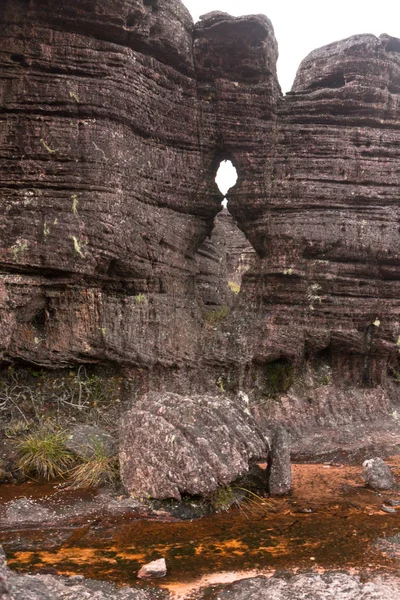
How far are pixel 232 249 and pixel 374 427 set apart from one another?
13399mm

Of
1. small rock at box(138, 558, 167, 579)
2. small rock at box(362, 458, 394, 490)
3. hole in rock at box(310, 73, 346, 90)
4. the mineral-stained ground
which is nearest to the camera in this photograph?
small rock at box(138, 558, 167, 579)

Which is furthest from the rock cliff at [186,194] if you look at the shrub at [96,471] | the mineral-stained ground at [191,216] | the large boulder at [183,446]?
the large boulder at [183,446]

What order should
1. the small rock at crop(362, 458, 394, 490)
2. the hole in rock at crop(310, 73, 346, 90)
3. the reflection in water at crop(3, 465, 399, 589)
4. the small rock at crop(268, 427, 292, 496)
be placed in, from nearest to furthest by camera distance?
the reflection in water at crop(3, 465, 399, 589) < the small rock at crop(268, 427, 292, 496) < the small rock at crop(362, 458, 394, 490) < the hole in rock at crop(310, 73, 346, 90)

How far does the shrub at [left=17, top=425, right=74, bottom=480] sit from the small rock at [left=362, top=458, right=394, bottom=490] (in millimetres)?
4657

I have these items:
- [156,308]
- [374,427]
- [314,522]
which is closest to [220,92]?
[156,308]

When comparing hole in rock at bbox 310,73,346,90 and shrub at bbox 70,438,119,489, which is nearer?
shrub at bbox 70,438,119,489

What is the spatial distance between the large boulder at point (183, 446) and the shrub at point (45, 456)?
125 cm

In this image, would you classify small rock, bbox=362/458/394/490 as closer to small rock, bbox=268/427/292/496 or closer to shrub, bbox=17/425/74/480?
small rock, bbox=268/427/292/496

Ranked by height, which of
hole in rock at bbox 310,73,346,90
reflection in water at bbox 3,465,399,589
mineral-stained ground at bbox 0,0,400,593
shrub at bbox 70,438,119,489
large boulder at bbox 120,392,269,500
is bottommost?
reflection in water at bbox 3,465,399,589

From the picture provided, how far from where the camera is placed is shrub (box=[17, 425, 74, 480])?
A: 8.34 metres

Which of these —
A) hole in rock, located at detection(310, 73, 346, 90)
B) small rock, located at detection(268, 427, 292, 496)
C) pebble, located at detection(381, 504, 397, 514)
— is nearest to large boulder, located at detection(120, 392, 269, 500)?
small rock, located at detection(268, 427, 292, 496)

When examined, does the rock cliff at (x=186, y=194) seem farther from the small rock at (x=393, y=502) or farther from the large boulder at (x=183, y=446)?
the small rock at (x=393, y=502)

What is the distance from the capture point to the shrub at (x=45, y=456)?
834cm

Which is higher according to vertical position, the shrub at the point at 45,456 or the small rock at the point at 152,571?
the shrub at the point at 45,456
